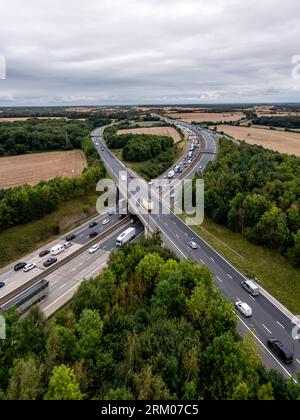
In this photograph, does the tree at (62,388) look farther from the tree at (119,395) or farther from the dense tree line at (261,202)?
the dense tree line at (261,202)

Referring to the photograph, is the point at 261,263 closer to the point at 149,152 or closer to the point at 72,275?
the point at 72,275

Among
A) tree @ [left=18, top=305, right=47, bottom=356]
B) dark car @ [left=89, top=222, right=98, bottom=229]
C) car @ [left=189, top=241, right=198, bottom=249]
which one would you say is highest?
tree @ [left=18, top=305, right=47, bottom=356]

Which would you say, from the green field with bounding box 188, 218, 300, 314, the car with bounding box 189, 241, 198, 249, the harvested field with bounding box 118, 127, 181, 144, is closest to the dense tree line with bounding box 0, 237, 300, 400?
the green field with bounding box 188, 218, 300, 314

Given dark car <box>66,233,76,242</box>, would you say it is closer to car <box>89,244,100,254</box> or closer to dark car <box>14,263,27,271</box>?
car <box>89,244,100,254</box>

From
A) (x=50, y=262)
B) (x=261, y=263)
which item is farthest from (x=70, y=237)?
(x=261, y=263)

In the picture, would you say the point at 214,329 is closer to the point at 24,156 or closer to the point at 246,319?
the point at 246,319
